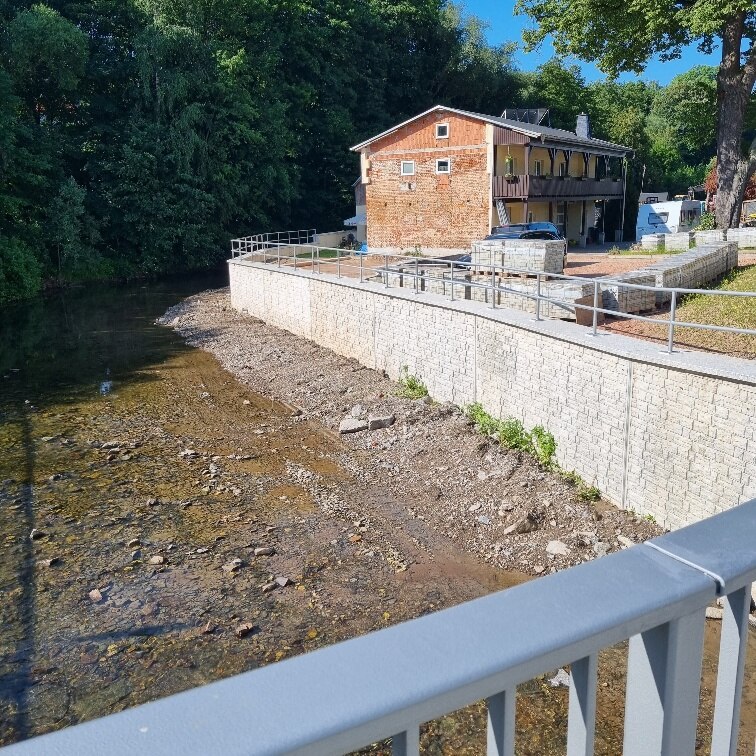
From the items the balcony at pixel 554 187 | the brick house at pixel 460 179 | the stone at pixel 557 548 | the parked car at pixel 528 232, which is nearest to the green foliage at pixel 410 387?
the stone at pixel 557 548

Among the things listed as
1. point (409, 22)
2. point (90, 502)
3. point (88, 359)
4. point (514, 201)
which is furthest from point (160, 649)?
point (409, 22)

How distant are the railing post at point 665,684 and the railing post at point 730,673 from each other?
0.45ft

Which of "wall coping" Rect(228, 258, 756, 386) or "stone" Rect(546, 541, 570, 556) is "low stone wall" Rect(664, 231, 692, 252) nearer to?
"wall coping" Rect(228, 258, 756, 386)

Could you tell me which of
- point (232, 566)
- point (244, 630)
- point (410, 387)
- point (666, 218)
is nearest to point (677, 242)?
point (410, 387)

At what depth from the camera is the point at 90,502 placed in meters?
13.1

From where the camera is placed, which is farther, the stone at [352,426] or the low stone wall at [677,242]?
the low stone wall at [677,242]

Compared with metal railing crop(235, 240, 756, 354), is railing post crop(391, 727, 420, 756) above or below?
above

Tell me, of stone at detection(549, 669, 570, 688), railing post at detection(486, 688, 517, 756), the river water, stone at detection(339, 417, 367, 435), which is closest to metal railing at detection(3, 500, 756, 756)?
railing post at detection(486, 688, 517, 756)

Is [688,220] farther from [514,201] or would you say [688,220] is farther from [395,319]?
[395,319]

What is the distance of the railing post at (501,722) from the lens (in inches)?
47.0

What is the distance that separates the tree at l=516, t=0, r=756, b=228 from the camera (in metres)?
25.6

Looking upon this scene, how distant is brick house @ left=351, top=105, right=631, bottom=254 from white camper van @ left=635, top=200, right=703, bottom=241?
3264 millimetres

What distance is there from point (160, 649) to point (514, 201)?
3217 centimetres

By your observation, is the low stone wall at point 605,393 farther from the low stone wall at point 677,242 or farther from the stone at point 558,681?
the low stone wall at point 677,242
